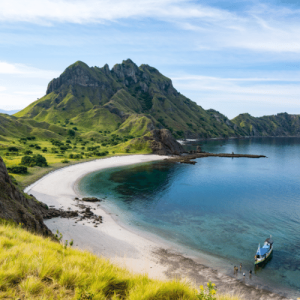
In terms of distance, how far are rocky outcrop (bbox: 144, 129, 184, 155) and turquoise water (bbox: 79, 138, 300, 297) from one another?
45.3m

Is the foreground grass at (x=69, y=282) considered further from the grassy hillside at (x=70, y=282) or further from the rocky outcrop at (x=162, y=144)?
the rocky outcrop at (x=162, y=144)

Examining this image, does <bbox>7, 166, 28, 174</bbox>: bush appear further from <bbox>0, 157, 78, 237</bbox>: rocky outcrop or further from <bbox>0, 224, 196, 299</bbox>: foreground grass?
<bbox>0, 224, 196, 299</bbox>: foreground grass

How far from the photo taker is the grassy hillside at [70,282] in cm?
602

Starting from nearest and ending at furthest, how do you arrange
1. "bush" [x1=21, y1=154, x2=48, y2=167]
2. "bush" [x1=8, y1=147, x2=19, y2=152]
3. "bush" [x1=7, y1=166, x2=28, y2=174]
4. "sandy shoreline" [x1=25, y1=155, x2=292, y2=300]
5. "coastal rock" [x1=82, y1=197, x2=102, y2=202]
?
"sandy shoreline" [x1=25, y1=155, x2=292, y2=300], "coastal rock" [x1=82, y1=197, x2=102, y2=202], "bush" [x1=7, y1=166, x2=28, y2=174], "bush" [x1=21, y1=154, x2=48, y2=167], "bush" [x1=8, y1=147, x2=19, y2=152]

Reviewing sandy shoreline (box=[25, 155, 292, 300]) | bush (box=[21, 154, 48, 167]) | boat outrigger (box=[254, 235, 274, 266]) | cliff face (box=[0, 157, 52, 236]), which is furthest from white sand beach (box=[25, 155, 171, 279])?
bush (box=[21, 154, 48, 167])

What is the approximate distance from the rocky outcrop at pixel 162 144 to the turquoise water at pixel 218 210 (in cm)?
4526

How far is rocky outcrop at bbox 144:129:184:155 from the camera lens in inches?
5192

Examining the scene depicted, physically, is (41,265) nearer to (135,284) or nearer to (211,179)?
(135,284)

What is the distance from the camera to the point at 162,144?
136 meters

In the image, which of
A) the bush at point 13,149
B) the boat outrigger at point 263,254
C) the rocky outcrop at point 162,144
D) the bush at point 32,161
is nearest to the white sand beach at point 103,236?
the boat outrigger at point 263,254

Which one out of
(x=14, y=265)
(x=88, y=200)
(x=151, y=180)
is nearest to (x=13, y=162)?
(x=88, y=200)

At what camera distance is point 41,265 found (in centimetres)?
700

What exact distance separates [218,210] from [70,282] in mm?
45089

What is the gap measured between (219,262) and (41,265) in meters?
26.3
